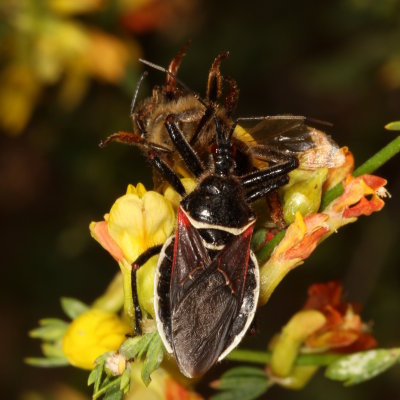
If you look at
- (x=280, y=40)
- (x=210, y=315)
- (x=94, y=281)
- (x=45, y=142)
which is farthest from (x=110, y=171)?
(x=210, y=315)

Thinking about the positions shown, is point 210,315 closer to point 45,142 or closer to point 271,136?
point 271,136

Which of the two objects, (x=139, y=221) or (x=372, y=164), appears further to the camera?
(x=139, y=221)

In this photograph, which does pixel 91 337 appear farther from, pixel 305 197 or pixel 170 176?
pixel 305 197

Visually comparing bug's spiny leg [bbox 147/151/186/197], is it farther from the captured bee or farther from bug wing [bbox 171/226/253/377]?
bug wing [bbox 171/226/253/377]

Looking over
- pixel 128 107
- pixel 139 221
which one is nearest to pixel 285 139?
pixel 139 221

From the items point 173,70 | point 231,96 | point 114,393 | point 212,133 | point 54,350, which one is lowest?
point 54,350

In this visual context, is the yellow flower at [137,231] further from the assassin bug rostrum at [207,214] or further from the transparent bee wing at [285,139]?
the transparent bee wing at [285,139]

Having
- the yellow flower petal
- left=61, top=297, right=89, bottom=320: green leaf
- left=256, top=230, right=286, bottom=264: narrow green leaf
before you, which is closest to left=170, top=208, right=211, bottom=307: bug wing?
the yellow flower petal
